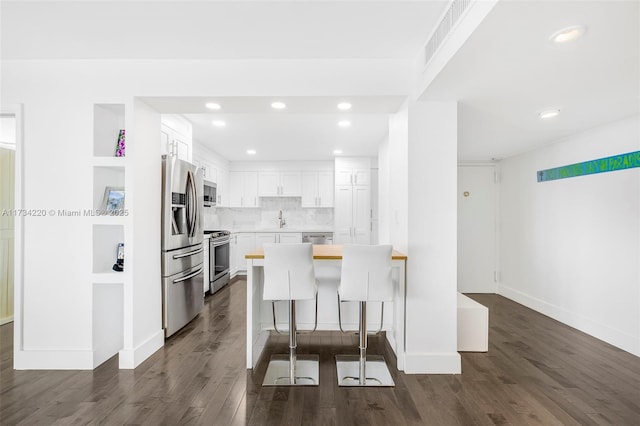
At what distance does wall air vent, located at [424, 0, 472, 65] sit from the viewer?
1.62 m

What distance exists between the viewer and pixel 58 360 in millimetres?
2479

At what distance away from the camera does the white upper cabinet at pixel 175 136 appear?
10.5 feet

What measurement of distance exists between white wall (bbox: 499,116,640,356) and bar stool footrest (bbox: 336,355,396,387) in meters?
2.40

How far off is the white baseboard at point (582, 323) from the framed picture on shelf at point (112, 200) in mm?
4754

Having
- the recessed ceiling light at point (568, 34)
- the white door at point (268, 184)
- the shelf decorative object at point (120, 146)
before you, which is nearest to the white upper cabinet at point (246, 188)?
the white door at point (268, 184)

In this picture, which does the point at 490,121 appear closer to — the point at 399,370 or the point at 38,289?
the point at 399,370

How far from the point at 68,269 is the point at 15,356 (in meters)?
0.81

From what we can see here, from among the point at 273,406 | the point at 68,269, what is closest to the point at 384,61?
the point at 273,406

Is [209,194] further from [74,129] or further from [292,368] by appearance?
[292,368]

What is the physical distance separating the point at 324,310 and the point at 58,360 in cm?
228

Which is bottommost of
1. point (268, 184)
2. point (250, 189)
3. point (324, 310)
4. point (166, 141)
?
point (324, 310)

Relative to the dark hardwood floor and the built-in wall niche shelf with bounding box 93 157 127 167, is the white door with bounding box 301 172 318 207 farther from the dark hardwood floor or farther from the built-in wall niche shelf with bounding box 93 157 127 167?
the built-in wall niche shelf with bounding box 93 157 127 167

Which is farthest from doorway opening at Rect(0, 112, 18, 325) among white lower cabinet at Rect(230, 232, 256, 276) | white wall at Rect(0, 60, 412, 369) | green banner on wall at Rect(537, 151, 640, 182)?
green banner on wall at Rect(537, 151, 640, 182)

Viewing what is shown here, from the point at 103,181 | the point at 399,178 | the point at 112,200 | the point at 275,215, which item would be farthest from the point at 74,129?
the point at 275,215
